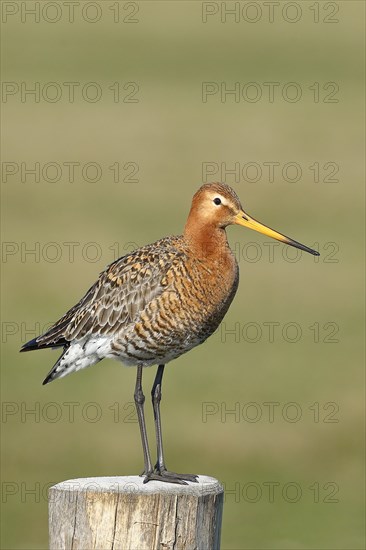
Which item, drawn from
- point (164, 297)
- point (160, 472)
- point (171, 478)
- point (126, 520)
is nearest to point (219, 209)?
point (164, 297)

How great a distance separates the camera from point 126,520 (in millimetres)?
6586

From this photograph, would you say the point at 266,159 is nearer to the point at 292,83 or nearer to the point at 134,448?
the point at 292,83

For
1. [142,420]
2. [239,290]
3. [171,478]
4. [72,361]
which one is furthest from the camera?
[239,290]

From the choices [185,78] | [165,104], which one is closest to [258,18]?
[185,78]

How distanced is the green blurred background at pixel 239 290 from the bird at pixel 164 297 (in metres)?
4.24

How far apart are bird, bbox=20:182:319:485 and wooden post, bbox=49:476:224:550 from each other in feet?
5.86

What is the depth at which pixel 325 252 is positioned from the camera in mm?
21906

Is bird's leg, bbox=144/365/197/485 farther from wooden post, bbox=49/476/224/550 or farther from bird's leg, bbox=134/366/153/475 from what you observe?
wooden post, bbox=49/476/224/550

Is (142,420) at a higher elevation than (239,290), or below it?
below

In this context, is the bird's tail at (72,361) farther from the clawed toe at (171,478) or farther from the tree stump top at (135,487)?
the tree stump top at (135,487)

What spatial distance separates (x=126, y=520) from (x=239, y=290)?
1279 cm

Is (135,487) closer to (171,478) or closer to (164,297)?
(171,478)

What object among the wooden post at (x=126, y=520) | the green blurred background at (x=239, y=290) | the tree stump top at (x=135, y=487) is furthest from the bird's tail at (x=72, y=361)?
the green blurred background at (x=239, y=290)

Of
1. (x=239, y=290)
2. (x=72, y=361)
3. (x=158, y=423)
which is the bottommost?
(x=158, y=423)
